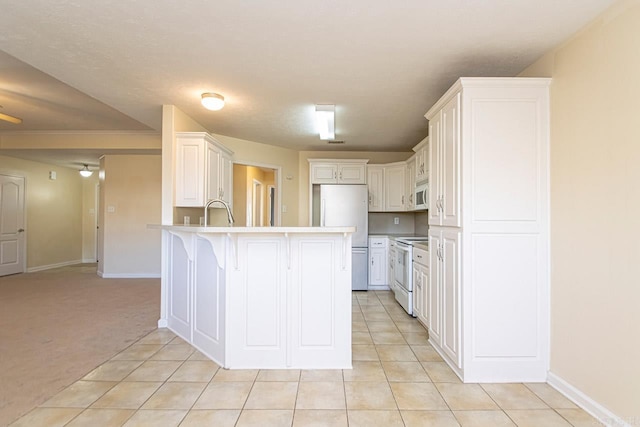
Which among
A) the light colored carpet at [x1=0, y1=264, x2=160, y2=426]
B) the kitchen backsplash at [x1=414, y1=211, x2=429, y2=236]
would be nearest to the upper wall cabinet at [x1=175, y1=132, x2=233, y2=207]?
the light colored carpet at [x1=0, y1=264, x2=160, y2=426]

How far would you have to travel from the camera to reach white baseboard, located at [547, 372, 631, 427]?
172 cm

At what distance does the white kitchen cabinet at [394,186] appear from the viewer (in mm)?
5285

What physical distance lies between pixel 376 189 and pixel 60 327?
4490 millimetres

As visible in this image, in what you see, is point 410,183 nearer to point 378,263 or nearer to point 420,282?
point 378,263

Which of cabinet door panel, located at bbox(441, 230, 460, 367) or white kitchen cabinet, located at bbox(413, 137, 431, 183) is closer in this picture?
cabinet door panel, located at bbox(441, 230, 460, 367)

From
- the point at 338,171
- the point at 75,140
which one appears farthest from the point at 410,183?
the point at 75,140

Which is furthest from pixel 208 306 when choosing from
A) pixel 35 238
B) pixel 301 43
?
pixel 35 238

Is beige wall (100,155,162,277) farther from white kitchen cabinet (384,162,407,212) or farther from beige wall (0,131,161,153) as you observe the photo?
white kitchen cabinet (384,162,407,212)

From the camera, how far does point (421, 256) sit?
3.34 metres

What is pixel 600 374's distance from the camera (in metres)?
1.82

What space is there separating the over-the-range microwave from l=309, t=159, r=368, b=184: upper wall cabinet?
115 cm

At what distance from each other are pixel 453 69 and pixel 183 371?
3131 millimetres

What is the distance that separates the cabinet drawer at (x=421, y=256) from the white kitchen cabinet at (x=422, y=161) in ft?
3.21

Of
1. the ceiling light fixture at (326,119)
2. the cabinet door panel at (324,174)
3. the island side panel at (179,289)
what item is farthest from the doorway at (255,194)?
the island side panel at (179,289)
